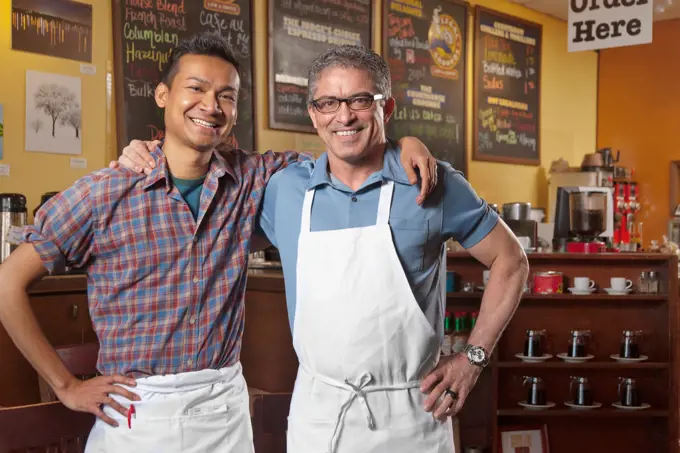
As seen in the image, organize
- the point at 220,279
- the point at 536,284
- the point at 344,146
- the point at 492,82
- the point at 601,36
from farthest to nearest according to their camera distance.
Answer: the point at 492,82, the point at 601,36, the point at 536,284, the point at 220,279, the point at 344,146

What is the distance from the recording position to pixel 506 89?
288 inches

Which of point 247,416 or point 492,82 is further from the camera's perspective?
point 492,82

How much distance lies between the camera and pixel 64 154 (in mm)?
4258

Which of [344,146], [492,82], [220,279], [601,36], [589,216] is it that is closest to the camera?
[344,146]

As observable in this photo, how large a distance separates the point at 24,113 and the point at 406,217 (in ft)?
9.77

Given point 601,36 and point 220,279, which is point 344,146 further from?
point 601,36

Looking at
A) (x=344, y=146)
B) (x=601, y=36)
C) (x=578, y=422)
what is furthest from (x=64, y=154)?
(x=601, y=36)

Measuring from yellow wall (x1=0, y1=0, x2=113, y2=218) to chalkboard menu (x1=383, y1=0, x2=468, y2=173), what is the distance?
2442 mm

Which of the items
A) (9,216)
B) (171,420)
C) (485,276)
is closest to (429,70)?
(485,276)

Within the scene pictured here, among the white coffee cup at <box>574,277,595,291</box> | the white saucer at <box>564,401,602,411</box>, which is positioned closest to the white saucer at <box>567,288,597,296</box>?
the white coffee cup at <box>574,277,595,291</box>

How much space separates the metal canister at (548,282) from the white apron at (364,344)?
2.53m

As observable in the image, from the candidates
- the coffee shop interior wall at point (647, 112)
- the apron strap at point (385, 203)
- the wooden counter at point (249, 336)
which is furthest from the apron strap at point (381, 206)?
the coffee shop interior wall at point (647, 112)

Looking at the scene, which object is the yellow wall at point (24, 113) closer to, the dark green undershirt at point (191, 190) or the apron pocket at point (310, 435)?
the dark green undershirt at point (191, 190)

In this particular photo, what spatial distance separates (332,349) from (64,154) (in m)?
2.98
